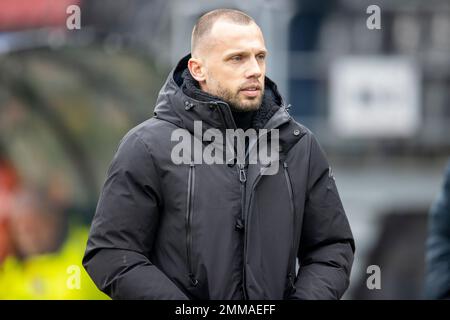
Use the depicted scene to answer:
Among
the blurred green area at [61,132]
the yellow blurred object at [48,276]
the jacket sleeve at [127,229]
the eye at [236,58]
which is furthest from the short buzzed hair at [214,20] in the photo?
the blurred green area at [61,132]

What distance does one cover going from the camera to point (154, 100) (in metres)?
10.7

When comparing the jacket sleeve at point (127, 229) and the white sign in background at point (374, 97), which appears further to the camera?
the white sign in background at point (374, 97)

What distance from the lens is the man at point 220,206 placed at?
12.0 ft

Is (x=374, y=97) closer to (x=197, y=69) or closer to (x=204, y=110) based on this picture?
(x=197, y=69)

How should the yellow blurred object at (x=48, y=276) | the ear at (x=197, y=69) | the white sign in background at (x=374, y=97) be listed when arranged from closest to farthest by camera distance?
1. the ear at (x=197, y=69)
2. the yellow blurred object at (x=48, y=276)
3. the white sign in background at (x=374, y=97)

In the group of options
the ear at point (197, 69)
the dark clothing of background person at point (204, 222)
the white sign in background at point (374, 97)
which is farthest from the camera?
the white sign in background at point (374, 97)

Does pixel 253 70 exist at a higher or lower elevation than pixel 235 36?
lower

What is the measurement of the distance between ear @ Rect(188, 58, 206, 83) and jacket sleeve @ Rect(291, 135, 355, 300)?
42 cm

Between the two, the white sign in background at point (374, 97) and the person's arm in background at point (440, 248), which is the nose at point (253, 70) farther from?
the white sign in background at point (374, 97)

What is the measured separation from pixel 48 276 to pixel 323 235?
6.47 metres

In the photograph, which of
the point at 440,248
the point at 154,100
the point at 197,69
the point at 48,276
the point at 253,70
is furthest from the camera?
the point at 154,100

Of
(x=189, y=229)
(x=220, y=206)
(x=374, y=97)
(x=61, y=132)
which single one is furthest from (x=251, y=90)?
(x=374, y=97)

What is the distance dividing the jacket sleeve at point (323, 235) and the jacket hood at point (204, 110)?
0.60 feet

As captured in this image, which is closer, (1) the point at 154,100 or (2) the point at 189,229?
(2) the point at 189,229
